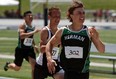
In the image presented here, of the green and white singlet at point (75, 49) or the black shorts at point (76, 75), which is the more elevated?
the green and white singlet at point (75, 49)

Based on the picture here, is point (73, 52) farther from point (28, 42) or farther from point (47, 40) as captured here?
point (28, 42)

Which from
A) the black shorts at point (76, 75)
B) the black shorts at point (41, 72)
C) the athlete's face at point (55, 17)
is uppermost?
the athlete's face at point (55, 17)

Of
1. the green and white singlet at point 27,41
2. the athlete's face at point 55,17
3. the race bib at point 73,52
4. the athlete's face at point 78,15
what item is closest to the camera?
the athlete's face at point 78,15

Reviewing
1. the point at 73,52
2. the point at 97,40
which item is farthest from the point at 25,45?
the point at 97,40

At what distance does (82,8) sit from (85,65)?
2.66ft

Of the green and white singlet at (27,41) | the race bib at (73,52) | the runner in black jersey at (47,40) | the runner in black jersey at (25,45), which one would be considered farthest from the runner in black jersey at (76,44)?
the green and white singlet at (27,41)

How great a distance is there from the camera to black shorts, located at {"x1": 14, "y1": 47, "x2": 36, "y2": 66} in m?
12.7

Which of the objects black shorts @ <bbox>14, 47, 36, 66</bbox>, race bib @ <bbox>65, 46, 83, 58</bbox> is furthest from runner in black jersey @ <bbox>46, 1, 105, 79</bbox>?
black shorts @ <bbox>14, 47, 36, 66</bbox>

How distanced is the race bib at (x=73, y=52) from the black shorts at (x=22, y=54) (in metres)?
5.66

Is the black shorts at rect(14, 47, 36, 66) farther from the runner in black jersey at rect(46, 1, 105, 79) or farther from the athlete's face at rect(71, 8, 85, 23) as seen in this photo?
the athlete's face at rect(71, 8, 85, 23)

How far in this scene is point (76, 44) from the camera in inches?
274

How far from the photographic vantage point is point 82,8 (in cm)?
688

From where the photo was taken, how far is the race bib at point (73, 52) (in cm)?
694

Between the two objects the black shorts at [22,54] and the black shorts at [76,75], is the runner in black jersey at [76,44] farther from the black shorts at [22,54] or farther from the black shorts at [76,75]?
the black shorts at [22,54]
